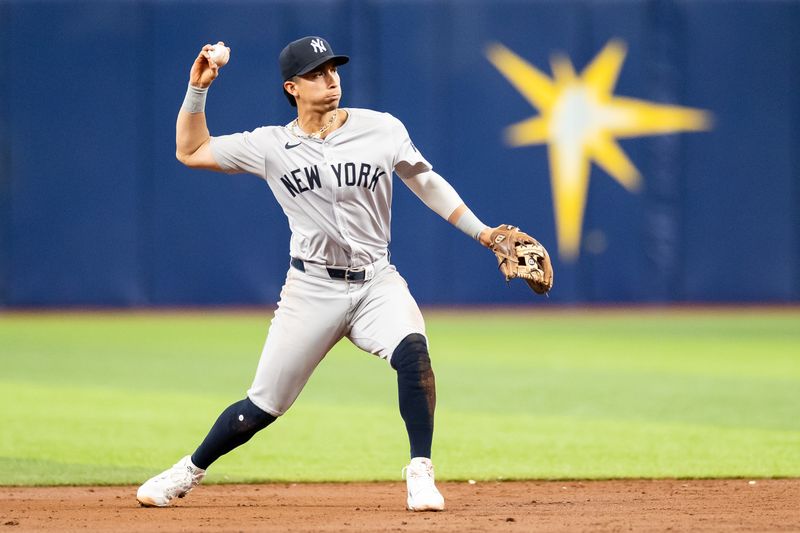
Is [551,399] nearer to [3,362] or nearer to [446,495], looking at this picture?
[446,495]

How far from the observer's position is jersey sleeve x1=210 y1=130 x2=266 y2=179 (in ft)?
17.7

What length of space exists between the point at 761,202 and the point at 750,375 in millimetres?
8121

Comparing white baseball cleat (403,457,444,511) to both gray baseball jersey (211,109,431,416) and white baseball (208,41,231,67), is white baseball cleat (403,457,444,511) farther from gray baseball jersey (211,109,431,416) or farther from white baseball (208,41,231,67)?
white baseball (208,41,231,67)

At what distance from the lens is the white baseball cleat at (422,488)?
5172mm

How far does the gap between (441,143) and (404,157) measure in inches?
500

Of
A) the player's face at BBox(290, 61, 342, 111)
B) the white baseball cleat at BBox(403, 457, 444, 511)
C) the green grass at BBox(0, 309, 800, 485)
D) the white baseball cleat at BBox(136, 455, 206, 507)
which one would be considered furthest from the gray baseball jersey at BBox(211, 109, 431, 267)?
the green grass at BBox(0, 309, 800, 485)

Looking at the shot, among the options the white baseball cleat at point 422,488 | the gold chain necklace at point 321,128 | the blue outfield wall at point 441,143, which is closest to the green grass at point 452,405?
the white baseball cleat at point 422,488

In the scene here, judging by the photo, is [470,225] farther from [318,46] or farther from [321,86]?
[318,46]

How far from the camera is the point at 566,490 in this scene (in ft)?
19.9

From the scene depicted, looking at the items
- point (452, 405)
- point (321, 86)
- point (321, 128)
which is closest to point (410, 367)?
point (321, 128)

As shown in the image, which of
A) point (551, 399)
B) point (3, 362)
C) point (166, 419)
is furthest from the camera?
point (3, 362)

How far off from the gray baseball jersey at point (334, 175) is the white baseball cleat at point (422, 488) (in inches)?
34.0

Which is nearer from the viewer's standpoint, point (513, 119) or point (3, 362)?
point (3, 362)

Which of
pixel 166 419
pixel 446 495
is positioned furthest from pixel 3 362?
pixel 446 495
